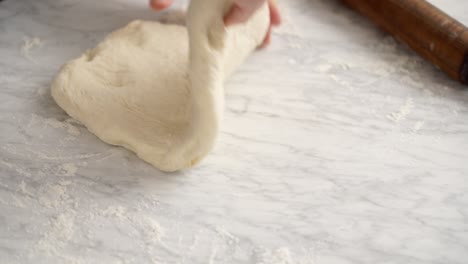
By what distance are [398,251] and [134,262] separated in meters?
0.51

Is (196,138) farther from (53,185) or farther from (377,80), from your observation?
(377,80)

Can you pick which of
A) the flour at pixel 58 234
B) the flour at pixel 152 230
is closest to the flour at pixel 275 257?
the flour at pixel 152 230

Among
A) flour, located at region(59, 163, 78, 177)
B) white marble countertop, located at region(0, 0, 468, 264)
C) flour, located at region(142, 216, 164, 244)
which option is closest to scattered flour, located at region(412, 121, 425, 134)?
white marble countertop, located at region(0, 0, 468, 264)

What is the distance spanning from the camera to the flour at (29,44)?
4.51 ft

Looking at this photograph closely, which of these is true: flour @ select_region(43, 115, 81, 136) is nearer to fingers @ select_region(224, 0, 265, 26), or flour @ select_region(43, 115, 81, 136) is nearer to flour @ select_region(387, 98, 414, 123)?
fingers @ select_region(224, 0, 265, 26)

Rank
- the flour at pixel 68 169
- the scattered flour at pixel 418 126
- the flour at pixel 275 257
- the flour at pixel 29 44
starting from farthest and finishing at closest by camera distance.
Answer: the flour at pixel 29 44
the scattered flour at pixel 418 126
the flour at pixel 68 169
the flour at pixel 275 257

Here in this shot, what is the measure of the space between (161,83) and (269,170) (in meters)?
0.32

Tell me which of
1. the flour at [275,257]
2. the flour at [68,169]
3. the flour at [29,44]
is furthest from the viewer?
the flour at [29,44]

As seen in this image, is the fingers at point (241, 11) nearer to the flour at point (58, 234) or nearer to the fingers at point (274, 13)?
the fingers at point (274, 13)

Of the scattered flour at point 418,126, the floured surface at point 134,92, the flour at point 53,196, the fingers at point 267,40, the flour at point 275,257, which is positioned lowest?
the flour at point 53,196

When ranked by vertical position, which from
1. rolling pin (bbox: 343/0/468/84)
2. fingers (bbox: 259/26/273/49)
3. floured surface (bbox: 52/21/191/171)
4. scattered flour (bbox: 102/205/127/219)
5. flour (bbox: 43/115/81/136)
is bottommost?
scattered flour (bbox: 102/205/127/219)

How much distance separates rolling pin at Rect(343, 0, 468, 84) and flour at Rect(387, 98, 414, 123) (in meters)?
0.14

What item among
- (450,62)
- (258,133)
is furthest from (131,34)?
(450,62)

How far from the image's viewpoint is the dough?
41.1 inches
